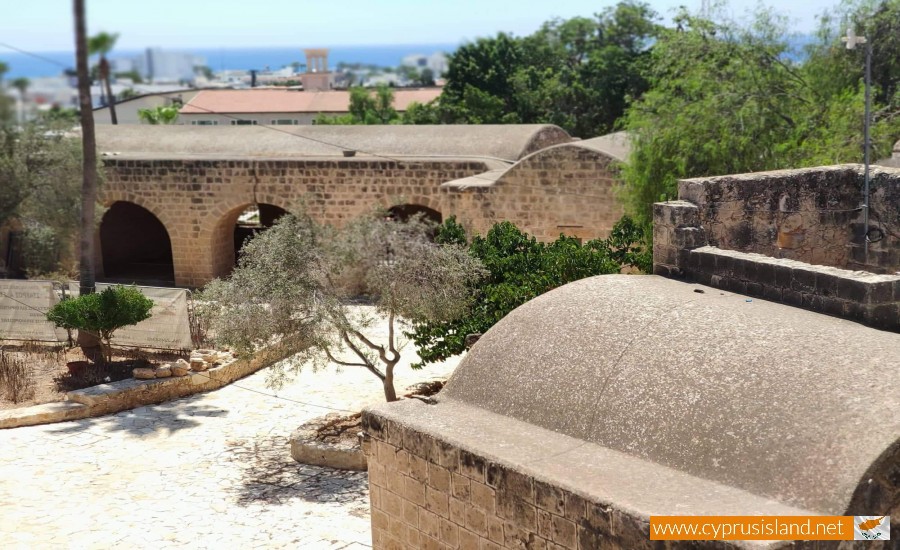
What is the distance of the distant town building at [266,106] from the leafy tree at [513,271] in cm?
3158

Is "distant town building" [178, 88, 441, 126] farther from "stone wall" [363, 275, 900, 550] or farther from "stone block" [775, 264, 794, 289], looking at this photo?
"stone block" [775, 264, 794, 289]

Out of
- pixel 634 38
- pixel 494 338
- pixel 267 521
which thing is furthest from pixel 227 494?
pixel 634 38

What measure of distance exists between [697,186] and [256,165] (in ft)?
40.7

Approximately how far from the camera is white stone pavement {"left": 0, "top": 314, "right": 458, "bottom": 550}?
8.48 metres

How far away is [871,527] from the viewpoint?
4352mm

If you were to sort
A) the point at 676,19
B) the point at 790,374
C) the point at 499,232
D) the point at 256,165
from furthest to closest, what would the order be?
1. the point at 256,165
2. the point at 676,19
3. the point at 499,232
4. the point at 790,374

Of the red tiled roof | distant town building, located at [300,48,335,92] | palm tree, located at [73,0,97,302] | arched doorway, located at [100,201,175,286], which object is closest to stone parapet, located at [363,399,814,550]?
palm tree, located at [73,0,97,302]

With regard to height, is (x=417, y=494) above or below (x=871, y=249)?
below

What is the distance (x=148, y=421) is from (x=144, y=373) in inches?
37.8

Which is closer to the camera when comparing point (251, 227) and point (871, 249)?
point (871, 249)

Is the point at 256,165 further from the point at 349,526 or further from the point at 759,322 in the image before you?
the point at 759,322

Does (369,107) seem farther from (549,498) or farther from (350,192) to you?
(549,498)

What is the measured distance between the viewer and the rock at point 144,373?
1236 cm

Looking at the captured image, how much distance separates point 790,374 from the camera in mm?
5023
